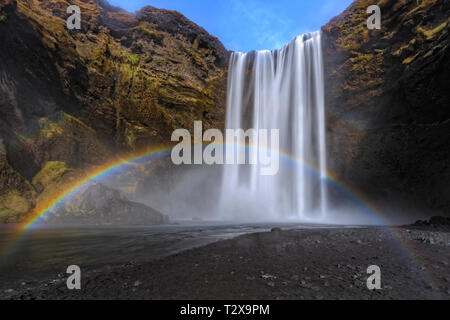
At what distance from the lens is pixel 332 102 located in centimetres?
2262

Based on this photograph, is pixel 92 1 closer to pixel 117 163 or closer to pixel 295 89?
pixel 117 163

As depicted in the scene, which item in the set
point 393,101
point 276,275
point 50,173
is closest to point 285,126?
point 393,101

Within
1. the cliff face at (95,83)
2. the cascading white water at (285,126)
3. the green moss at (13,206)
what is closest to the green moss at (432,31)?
the cascading white water at (285,126)

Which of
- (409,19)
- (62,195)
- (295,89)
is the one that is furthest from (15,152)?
(409,19)

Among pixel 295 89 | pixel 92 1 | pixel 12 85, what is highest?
pixel 92 1

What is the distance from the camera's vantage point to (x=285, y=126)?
2534 centimetres

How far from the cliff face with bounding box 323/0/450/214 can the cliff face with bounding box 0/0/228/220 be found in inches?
562

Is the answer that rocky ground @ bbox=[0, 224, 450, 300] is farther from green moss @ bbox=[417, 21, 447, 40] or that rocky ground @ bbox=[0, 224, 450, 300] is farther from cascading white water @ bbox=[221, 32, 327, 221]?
cascading white water @ bbox=[221, 32, 327, 221]

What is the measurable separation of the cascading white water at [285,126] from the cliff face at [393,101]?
1.55 metres

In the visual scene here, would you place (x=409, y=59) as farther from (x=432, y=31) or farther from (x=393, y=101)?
(x=393, y=101)

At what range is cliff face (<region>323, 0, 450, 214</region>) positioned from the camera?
15242 millimetres

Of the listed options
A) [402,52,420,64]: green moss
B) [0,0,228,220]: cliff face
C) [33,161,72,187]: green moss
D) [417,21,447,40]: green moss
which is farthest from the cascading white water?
[33,161,72,187]: green moss

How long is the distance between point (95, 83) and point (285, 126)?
20135 millimetres

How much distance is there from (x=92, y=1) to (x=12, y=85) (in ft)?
55.4
